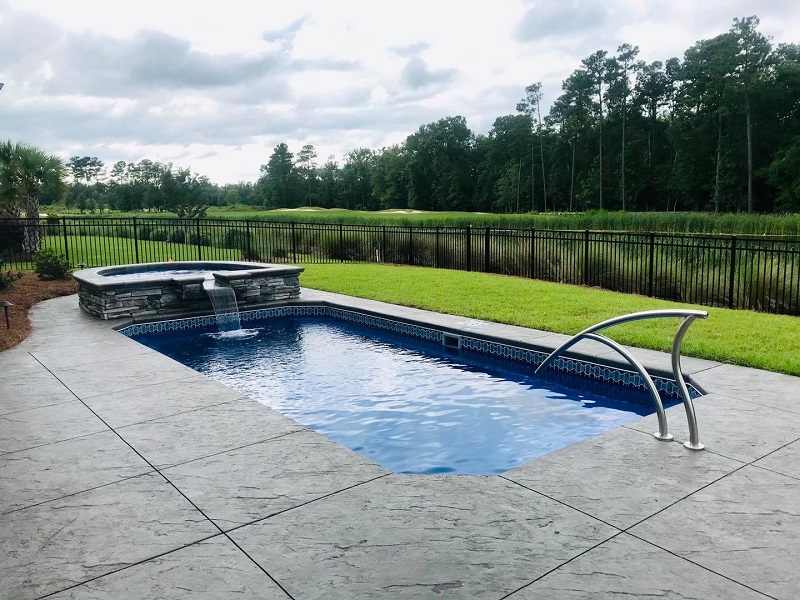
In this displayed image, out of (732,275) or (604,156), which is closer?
(732,275)

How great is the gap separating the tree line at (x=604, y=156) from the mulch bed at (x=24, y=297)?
7584mm

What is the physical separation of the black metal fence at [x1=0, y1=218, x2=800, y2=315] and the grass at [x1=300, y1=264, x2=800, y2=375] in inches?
36.4

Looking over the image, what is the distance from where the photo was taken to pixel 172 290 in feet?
33.0

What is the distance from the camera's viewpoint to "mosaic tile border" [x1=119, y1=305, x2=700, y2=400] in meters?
6.39

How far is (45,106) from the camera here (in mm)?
12508

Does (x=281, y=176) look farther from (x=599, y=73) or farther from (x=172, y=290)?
(x=172, y=290)

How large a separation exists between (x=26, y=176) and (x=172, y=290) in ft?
38.7

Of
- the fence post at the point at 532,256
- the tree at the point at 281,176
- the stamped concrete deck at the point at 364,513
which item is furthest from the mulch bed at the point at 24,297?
the tree at the point at 281,176

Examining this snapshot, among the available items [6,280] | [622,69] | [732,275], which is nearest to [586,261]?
[732,275]

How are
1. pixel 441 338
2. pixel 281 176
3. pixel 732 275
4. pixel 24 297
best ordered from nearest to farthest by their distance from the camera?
1. pixel 441 338
2. pixel 732 275
3. pixel 24 297
4. pixel 281 176

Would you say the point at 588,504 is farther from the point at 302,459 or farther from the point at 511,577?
the point at 302,459

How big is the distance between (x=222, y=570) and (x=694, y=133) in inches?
2020

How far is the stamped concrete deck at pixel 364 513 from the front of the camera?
8.52 feet

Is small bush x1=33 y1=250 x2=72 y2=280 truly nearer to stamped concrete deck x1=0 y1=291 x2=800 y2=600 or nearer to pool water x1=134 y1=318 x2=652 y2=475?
pool water x1=134 y1=318 x2=652 y2=475
